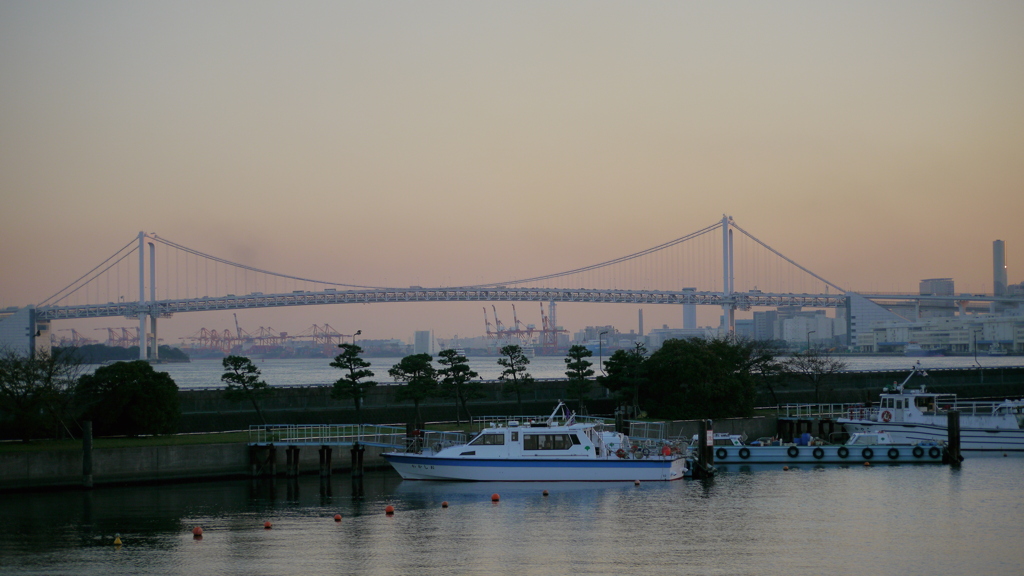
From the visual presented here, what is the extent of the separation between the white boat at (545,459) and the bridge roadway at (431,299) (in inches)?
2985

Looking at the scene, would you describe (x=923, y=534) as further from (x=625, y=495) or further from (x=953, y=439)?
(x=953, y=439)

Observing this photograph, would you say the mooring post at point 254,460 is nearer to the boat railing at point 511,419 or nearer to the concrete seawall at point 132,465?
the concrete seawall at point 132,465

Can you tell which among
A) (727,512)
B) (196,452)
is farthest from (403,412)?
(727,512)

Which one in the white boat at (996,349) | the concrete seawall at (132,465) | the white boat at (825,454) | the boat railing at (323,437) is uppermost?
the white boat at (996,349)

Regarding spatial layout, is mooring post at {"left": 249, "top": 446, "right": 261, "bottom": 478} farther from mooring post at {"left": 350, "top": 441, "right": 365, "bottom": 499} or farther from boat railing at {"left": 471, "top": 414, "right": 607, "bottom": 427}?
boat railing at {"left": 471, "top": 414, "right": 607, "bottom": 427}

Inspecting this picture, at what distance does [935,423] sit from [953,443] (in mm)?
3781

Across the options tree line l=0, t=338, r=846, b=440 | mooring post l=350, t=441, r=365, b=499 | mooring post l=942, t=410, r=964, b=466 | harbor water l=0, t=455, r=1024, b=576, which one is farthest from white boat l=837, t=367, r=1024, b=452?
mooring post l=350, t=441, r=365, b=499

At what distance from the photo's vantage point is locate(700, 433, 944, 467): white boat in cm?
3294

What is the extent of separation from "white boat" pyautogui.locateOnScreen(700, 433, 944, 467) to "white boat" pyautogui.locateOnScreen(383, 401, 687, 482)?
5.01 m

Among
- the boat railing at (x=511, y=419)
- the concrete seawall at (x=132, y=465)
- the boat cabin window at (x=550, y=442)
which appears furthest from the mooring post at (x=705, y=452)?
the concrete seawall at (x=132, y=465)

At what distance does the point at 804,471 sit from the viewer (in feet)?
104

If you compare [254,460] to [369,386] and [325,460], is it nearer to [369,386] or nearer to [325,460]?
[325,460]

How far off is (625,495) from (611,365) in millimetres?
13053

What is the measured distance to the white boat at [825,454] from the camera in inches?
1297
